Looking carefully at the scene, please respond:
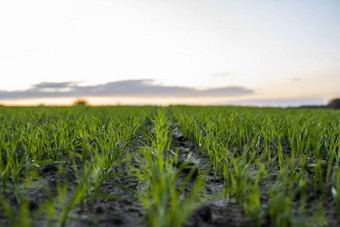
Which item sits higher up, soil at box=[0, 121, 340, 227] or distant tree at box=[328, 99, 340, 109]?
distant tree at box=[328, 99, 340, 109]

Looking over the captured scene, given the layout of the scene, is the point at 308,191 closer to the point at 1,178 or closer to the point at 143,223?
the point at 143,223

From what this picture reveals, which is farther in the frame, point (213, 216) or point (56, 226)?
point (213, 216)

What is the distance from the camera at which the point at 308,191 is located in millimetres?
1799

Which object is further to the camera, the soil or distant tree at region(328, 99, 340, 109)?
distant tree at region(328, 99, 340, 109)

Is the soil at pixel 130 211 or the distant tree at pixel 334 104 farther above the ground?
the distant tree at pixel 334 104

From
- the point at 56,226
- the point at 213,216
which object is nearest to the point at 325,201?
the point at 213,216

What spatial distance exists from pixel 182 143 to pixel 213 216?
2.11 metres

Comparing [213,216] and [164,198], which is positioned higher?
[164,198]

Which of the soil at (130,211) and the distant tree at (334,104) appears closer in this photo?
the soil at (130,211)

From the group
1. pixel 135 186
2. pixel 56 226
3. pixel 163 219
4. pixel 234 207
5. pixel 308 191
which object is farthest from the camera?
pixel 135 186

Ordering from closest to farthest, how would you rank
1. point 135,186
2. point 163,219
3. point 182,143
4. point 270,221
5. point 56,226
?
point 163,219 < point 56,226 < point 270,221 < point 135,186 < point 182,143

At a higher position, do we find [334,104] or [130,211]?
[334,104]

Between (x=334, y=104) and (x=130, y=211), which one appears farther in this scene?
(x=334, y=104)

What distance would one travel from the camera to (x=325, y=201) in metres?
1.65
